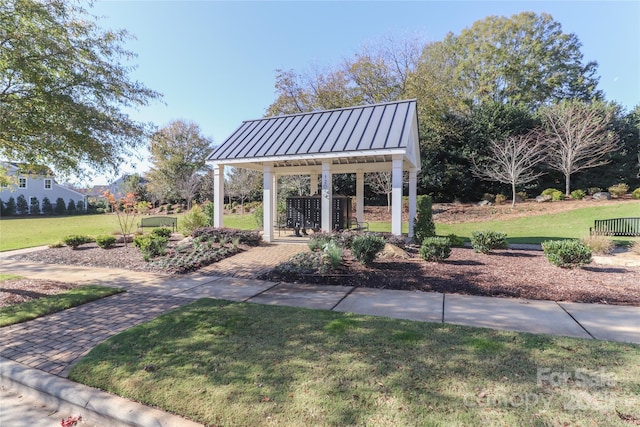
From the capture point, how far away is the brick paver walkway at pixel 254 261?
26.0ft

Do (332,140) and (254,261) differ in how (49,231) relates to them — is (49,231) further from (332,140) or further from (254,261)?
(332,140)

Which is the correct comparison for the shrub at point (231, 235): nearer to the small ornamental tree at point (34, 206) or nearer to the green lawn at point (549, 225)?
the green lawn at point (549, 225)

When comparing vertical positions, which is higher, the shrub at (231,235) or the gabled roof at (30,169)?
the gabled roof at (30,169)

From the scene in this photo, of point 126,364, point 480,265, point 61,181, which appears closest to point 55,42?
point 61,181

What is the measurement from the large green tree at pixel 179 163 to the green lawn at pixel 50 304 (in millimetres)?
29602

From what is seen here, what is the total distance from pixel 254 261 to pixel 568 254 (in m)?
7.84

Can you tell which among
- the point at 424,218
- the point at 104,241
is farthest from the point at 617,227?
the point at 104,241

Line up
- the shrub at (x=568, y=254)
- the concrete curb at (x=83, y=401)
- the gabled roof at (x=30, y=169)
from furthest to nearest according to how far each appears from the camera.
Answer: the shrub at (x=568, y=254)
the gabled roof at (x=30, y=169)
the concrete curb at (x=83, y=401)

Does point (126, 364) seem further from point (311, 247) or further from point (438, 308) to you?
point (311, 247)

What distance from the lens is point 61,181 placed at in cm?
715

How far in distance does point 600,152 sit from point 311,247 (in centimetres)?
2301

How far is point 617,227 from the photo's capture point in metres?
13.3

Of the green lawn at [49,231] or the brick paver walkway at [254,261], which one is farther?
the green lawn at [49,231]

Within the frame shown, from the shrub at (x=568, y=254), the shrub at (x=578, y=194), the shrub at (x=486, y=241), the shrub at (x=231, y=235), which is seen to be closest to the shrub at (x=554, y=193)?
the shrub at (x=578, y=194)
